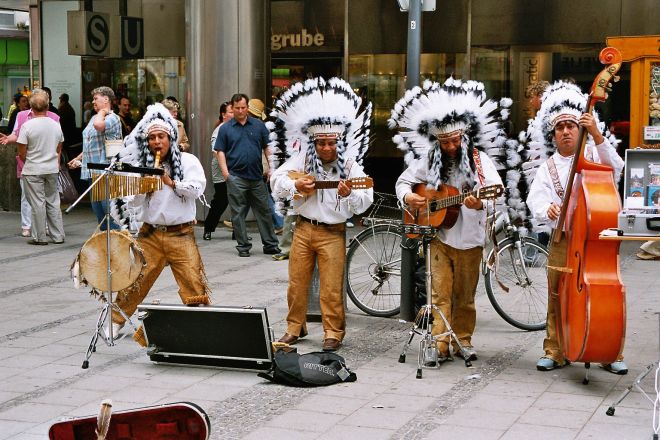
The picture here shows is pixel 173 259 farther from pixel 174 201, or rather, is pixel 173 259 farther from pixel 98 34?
pixel 98 34

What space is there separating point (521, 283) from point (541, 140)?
1.71m

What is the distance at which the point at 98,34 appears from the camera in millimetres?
17422

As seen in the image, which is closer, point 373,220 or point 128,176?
point 128,176

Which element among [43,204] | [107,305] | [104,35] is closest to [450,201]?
[107,305]

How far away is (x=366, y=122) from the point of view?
850 cm

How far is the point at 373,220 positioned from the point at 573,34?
8070mm

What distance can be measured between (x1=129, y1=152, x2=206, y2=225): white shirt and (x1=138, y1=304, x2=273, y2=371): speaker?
2.46ft

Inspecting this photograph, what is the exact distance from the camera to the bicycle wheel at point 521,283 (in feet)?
30.0

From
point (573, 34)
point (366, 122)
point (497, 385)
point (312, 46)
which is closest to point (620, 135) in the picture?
point (573, 34)

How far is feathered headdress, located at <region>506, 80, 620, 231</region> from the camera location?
7.62m

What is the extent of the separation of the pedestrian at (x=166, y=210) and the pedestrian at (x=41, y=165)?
5.69m

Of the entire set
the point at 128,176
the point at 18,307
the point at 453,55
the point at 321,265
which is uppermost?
the point at 453,55

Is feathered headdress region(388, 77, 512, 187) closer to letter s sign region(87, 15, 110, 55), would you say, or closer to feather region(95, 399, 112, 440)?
feather region(95, 399, 112, 440)

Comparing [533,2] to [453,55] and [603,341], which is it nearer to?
[453,55]
